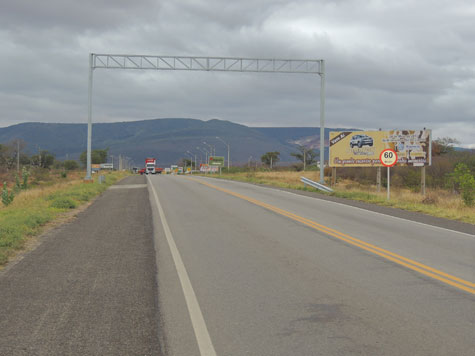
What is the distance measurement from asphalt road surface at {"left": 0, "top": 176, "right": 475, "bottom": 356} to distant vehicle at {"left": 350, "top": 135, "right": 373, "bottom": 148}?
25589 mm

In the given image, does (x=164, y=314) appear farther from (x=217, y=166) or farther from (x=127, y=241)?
(x=217, y=166)

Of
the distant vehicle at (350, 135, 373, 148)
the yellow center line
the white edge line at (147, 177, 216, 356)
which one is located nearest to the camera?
the white edge line at (147, 177, 216, 356)

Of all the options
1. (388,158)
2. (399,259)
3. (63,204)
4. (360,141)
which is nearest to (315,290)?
(399,259)

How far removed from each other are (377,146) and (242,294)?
33.3m

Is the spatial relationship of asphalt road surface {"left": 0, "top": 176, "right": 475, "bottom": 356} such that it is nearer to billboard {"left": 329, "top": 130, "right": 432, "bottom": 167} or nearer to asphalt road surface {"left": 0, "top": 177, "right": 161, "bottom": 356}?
asphalt road surface {"left": 0, "top": 177, "right": 161, "bottom": 356}

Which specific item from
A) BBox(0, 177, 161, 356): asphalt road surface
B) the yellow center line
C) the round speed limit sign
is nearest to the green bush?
BBox(0, 177, 161, 356): asphalt road surface

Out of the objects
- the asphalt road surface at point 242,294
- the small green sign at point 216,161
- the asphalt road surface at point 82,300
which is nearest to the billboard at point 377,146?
the asphalt road surface at point 242,294

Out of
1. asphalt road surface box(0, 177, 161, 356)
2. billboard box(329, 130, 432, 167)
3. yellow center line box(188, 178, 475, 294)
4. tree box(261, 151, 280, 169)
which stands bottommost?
asphalt road surface box(0, 177, 161, 356)

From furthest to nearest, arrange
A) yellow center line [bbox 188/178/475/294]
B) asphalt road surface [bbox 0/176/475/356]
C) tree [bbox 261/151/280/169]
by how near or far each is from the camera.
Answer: tree [bbox 261/151/280/169]
yellow center line [bbox 188/178/475/294]
asphalt road surface [bbox 0/176/475/356]

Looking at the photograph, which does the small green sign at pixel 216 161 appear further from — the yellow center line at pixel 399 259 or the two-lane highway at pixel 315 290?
the two-lane highway at pixel 315 290

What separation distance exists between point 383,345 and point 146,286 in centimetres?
376

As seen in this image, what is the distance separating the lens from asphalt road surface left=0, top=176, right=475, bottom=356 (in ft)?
17.5

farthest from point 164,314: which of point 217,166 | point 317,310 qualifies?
point 217,166

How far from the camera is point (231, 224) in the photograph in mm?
15273
